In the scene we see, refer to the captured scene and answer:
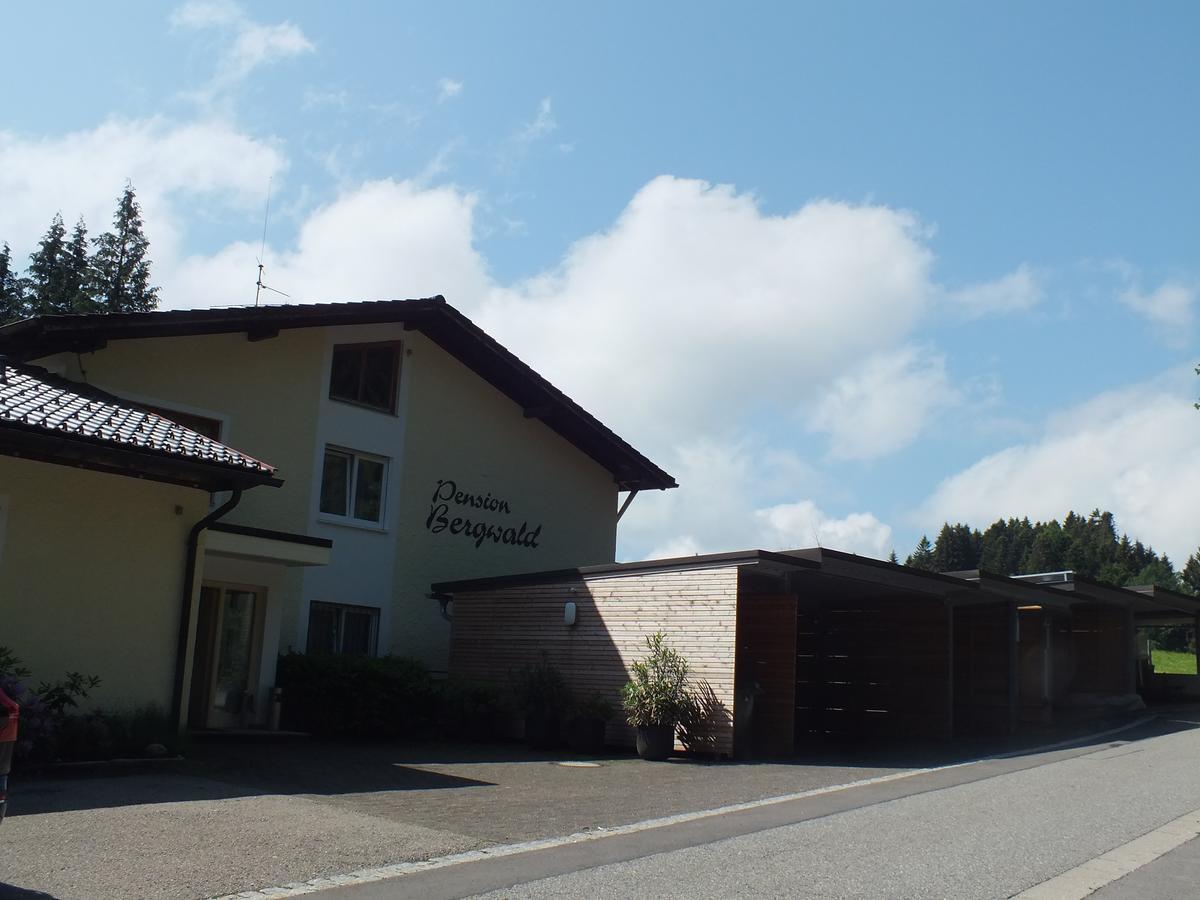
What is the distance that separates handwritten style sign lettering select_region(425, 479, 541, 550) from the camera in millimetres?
20469

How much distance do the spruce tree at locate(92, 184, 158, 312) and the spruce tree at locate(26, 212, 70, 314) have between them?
2.32m

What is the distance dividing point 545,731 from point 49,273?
128 ft

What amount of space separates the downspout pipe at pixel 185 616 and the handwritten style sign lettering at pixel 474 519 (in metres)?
7.91

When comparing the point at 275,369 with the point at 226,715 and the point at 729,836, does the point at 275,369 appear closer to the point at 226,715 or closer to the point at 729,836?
the point at 226,715

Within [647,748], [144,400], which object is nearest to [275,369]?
[144,400]

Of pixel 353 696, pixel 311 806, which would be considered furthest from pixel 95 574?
pixel 353 696

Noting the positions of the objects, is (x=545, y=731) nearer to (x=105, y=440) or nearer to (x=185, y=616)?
(x=185, y=616)

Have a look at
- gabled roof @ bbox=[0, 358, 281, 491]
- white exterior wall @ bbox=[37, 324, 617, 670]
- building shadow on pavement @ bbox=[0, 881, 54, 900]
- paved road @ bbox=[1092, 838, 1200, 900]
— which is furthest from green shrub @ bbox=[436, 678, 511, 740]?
building shadow on pavement @ bbox=[0, 881, 54, 900]

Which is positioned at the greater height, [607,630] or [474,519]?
[474,519]

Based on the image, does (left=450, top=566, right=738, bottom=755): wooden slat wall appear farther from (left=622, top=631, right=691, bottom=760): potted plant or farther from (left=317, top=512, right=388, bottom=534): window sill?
(left=317, top=512, right=388, bottom=534): window sill

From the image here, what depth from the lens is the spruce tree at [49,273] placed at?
45281 millimetres

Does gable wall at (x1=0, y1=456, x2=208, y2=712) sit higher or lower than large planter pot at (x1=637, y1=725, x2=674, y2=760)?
higher

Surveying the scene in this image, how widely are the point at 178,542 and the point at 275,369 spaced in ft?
20.9

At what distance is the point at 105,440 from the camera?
10.9 metres
